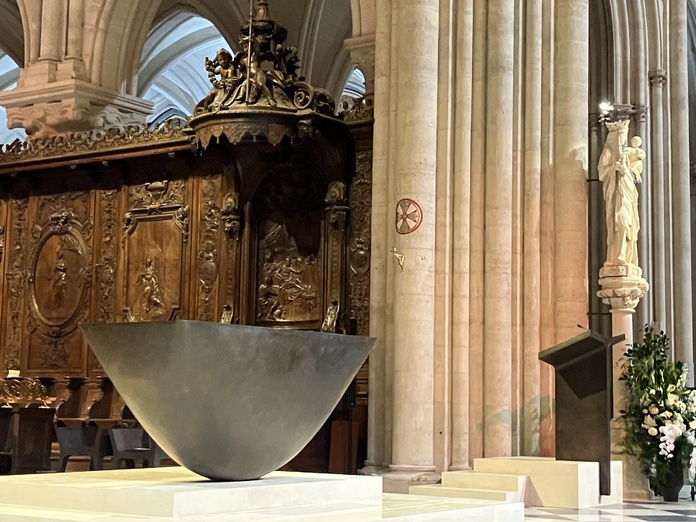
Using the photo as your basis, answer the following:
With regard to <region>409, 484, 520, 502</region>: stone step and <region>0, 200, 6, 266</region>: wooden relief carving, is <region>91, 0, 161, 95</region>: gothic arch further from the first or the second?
<region>409, 484, 520, 502</region>: stone step

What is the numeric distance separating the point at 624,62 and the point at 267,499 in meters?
12.3

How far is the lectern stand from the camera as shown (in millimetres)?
8531

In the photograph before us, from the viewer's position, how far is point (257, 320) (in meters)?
12.1

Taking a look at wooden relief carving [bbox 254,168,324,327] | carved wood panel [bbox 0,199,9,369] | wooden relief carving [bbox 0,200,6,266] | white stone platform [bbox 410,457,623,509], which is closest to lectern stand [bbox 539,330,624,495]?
white stone platform [bbox 410,457,623,509]

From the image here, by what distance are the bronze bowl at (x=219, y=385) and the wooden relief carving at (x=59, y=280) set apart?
29.0ft

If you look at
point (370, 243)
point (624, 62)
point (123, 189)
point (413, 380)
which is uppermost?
point (624, 62)

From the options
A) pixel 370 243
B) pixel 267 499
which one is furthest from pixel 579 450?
pixel 267 499

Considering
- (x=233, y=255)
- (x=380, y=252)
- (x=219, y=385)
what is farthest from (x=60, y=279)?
(x=219, y=385)

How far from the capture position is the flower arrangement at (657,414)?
9922 mm

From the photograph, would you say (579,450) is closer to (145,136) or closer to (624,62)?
(145,136)

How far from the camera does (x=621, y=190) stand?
432 inches

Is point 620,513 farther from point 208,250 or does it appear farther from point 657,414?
point 208,250

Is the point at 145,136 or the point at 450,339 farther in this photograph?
the point at 145,136

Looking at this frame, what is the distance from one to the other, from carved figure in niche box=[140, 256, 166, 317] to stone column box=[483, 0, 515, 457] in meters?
3.98
